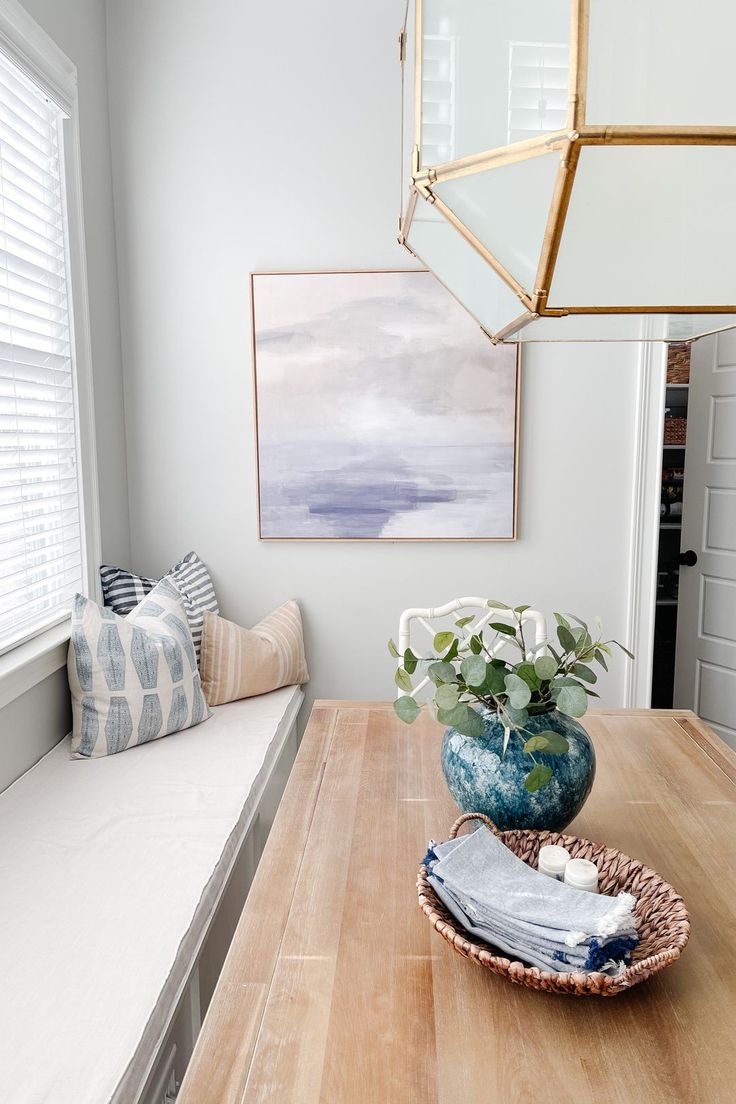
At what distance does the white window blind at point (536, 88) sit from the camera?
0.71 m

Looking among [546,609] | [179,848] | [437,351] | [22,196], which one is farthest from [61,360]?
[546,609]

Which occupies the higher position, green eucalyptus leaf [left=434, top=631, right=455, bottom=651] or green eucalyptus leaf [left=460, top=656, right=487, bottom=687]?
green eucalyptus leaf [left=434, top=631, right=455, bottom=651]

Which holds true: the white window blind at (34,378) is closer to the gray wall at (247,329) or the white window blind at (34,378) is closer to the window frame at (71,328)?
the window frame at (71,328)

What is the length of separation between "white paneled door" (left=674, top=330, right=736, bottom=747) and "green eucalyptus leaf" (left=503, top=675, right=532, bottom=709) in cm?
229

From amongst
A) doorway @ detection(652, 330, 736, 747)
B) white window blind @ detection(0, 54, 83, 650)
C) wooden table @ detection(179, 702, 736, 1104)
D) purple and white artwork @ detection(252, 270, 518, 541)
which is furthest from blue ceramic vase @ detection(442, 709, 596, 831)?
doorway @ detection(652, 330, 736, 747)

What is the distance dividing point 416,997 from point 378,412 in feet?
6.89

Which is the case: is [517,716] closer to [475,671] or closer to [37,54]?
[475,671]

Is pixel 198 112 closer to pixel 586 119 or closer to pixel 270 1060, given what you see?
pixel 586 119

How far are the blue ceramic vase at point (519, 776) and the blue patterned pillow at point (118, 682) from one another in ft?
3.94

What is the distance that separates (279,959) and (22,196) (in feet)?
6.49

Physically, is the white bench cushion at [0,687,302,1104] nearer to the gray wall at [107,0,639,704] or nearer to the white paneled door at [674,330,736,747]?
the gray wall at [107,0,639,704]

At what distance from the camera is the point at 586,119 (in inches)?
27.4

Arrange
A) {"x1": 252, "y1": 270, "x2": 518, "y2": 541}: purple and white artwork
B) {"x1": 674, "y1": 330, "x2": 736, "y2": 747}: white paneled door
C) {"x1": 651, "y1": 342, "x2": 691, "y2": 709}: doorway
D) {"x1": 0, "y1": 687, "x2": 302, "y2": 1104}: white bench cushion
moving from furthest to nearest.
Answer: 1. {"x1": 651, "y1": 342, "x2": 691, "y2": 709}: doorway
2. {"x1": 674, "y1": 330, "x2": 736, "y2": 747}: white paneled door
3. {"x1": 252, "y1": 270, "x2": 518, "y2": 541}: purple and white artwork
4. {"x1": 0, "y1": 687, "x2": 302, "y2": 1104}: white bench cushion

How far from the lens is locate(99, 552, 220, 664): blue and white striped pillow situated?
262cm
